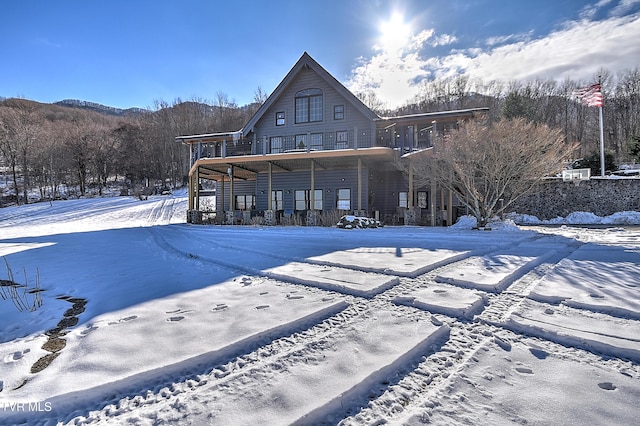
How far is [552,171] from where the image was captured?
1263 cm

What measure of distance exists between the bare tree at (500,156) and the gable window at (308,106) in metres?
9.08

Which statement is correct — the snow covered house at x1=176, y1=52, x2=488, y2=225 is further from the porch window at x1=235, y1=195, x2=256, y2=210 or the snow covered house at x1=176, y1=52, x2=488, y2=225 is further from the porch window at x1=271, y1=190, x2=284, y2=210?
the porch window at x1=235, y1=195, x2=256, y2=210

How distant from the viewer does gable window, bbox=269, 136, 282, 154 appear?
20.7 metres

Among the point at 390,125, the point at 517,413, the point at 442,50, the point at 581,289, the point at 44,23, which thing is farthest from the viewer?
the point at 442,50

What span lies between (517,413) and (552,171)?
1398 centimetres

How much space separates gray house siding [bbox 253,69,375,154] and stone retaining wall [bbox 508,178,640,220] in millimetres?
11915

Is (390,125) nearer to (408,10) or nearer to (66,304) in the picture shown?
(408,10)

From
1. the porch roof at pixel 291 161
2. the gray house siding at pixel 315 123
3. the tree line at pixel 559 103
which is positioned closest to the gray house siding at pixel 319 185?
the porch roof at pixel 291 161

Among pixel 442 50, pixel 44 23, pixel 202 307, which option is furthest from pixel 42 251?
pixel 442 50

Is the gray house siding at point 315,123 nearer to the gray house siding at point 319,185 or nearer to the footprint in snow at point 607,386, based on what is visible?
the gray house siding at point 319,185

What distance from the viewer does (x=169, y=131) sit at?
4641cm

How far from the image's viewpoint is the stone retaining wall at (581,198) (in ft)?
60.3

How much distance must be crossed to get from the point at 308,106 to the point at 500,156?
1229 centimetres

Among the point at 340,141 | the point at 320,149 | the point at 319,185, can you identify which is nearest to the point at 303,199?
the point at 319,185
